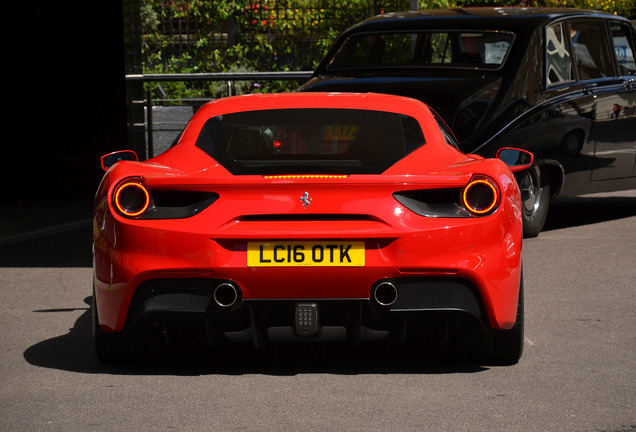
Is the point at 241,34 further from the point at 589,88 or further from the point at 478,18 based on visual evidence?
the point at 589,88

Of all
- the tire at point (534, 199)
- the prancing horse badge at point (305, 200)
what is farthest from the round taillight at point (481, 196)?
the tire at point (534, 199)

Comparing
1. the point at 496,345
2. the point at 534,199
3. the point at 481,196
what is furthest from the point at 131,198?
the point at 534,199

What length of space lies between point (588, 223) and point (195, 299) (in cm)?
704

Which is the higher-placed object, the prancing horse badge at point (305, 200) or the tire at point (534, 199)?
the prancing horse badge at point (305, 200)

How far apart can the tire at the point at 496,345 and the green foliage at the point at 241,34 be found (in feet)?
38.4

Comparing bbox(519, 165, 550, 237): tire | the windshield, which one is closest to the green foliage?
the windshield

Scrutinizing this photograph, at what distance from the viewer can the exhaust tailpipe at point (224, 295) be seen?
521 centimetres

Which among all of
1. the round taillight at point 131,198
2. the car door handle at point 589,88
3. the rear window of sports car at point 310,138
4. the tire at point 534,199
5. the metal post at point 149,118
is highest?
the rear window of sports car at point 310,138

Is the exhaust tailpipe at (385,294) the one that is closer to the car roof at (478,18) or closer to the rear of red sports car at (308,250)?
the rear of red sports car at (308,250)

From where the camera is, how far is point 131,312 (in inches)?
211

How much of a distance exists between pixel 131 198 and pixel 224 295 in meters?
0.57

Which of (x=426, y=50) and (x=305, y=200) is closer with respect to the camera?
(x=305, y=200)

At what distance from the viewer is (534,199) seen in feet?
34.4

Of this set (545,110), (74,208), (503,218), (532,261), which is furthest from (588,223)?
(503,218)
